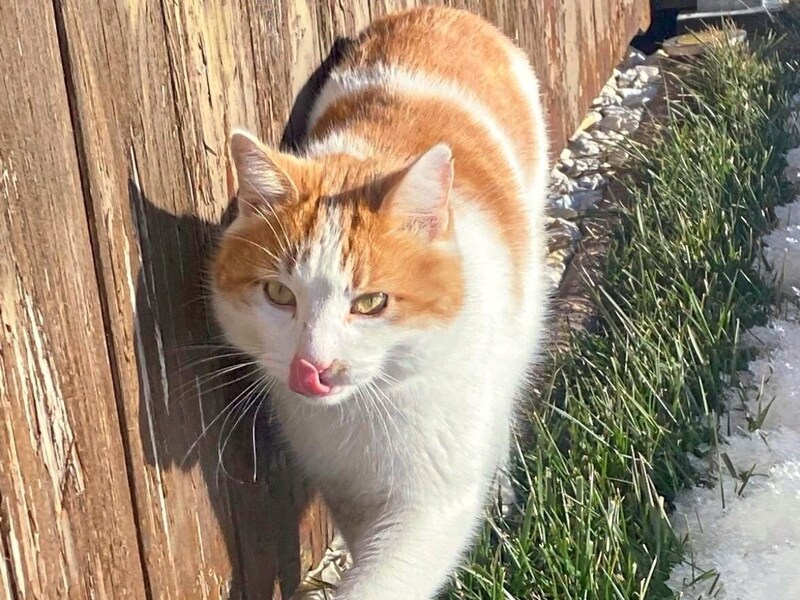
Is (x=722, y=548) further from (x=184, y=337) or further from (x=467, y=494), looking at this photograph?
(x=184, y=337)

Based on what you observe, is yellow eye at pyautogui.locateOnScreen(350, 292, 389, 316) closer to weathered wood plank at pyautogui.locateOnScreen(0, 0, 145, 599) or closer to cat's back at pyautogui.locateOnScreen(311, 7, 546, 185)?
weathered wood plank at pyautogui.locateOnScreen(0, 0, 145, 599)

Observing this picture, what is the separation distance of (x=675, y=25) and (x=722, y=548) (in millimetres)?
4017

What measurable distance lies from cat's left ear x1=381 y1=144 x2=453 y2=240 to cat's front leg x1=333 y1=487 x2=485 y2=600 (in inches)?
19.4

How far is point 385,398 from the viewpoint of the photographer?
1.65m

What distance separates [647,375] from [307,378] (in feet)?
3.15

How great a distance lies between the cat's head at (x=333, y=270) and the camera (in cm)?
151

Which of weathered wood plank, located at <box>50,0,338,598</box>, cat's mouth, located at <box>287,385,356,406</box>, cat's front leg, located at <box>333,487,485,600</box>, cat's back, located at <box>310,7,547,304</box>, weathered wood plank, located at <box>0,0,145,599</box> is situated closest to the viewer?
weathered wood plank, located at <box>0,0,145,599</box>

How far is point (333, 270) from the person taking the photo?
1.53 m

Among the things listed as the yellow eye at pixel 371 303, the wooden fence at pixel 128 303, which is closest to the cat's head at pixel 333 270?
the yellow eye at pixel 371 303

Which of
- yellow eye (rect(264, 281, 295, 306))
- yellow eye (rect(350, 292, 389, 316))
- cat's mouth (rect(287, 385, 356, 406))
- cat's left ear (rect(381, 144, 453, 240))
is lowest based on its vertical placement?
cat's mouth (rect(287, 385, 356, 406))

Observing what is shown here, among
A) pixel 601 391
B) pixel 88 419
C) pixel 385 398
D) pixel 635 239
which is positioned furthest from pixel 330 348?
pixel 635 239

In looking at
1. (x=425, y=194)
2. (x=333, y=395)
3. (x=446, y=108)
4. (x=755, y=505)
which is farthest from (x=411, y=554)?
(x=446, y=108)

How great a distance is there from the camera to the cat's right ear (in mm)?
1527

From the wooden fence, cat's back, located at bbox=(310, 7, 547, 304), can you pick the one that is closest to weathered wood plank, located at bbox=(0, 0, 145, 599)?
the wooden fence
